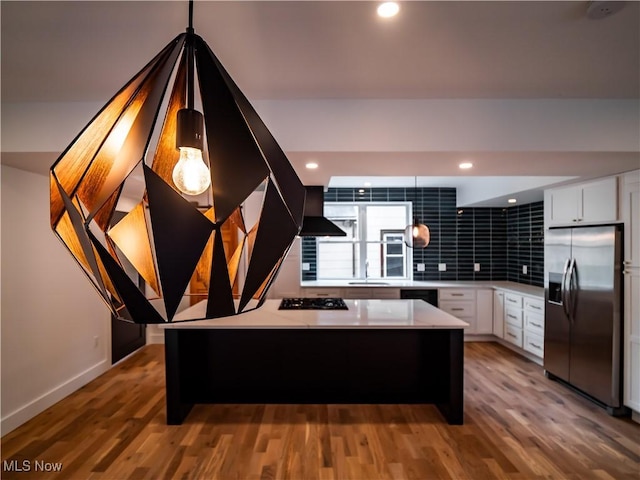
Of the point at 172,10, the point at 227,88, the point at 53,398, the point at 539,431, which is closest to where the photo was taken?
the point at 227,88

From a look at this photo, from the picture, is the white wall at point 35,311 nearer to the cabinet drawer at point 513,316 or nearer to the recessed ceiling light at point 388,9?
the recessed ceiling light at point 388,9

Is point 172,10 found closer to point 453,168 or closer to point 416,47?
point 416,47

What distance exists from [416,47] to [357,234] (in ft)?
14.4

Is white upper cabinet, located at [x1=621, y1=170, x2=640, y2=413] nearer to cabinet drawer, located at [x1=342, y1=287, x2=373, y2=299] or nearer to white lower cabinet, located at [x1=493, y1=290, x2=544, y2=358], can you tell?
white lower cabinet, located at [x1=493, y1=290, x2=544, y2=358]

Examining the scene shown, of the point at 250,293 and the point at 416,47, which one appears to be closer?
the point at 250,293

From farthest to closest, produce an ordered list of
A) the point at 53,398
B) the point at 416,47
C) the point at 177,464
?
the point at 53,398 → the point at 177,464 → the point at 416,47

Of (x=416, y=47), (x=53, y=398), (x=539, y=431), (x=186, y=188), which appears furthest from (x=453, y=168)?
(x=53, y=398)

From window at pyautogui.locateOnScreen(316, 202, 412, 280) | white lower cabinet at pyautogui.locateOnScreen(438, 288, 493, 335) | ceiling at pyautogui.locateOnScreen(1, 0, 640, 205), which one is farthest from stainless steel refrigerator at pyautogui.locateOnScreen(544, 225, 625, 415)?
window at pyautogui.locateOnScreen(316, 202, 412, 280)

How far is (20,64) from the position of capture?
1.87m

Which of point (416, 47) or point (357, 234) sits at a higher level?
point (416, 47)

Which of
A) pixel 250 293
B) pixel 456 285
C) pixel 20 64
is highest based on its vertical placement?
pixel 20 64

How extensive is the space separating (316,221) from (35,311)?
8.69 feet

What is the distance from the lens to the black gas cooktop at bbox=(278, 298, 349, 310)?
11.7 ft

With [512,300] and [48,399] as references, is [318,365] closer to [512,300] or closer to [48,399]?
[48,399]
